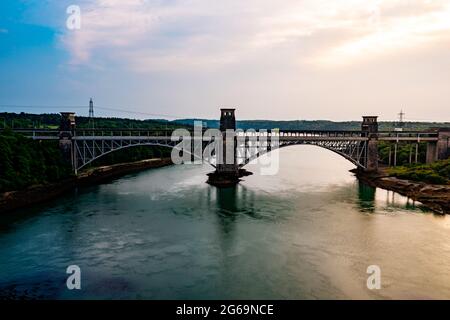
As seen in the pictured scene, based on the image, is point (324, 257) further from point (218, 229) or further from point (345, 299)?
point (218, 229)

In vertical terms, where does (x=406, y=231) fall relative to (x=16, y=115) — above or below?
below

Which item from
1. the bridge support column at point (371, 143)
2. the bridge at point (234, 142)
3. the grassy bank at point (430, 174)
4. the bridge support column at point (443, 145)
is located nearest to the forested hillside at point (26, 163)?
the bridge at point (234, 142)

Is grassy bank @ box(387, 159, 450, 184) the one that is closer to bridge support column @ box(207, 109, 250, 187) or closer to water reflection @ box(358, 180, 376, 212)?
water reflection @ box(358, 180, 376, 212)

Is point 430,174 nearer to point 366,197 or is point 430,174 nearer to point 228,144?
point 366,197

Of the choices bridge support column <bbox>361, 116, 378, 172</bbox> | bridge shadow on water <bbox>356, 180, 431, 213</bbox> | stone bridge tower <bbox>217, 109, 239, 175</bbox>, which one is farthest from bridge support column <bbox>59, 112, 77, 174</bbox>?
bridge support column <bbox>361, 116, 378, 172</bbox>
